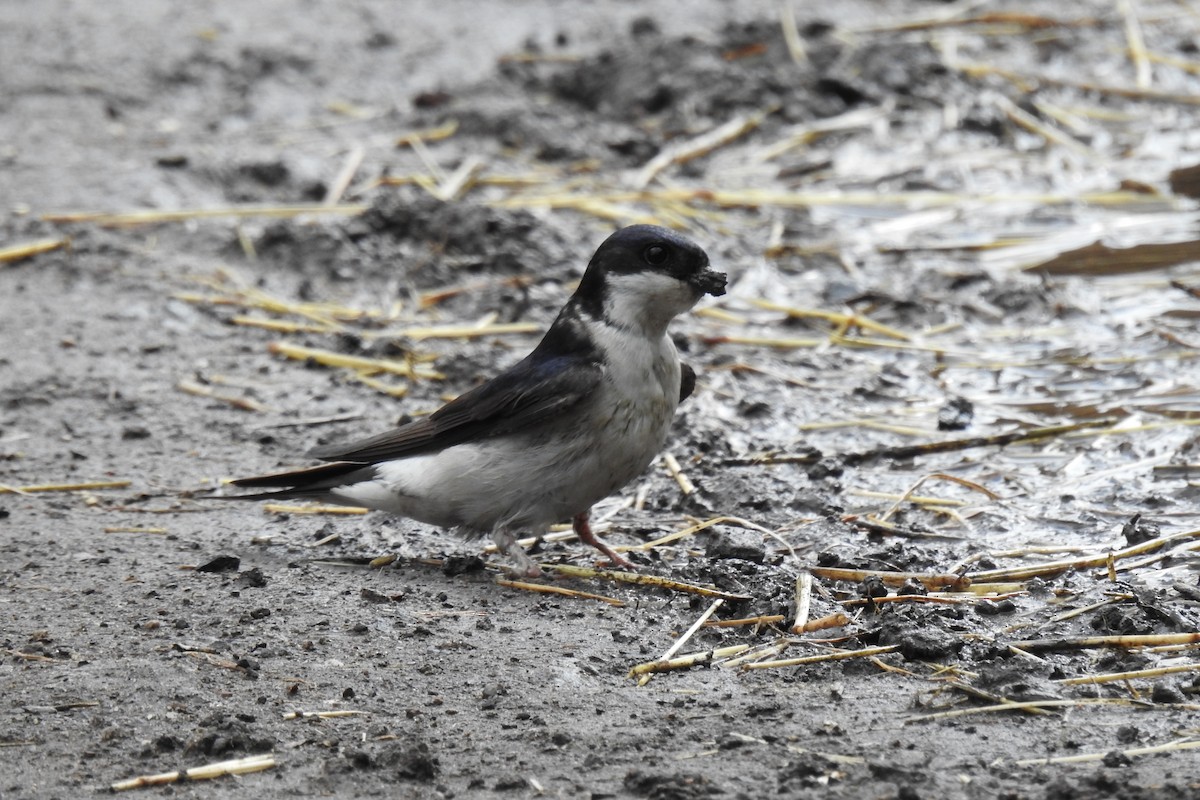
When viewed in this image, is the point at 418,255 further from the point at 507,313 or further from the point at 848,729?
the point at 848,729

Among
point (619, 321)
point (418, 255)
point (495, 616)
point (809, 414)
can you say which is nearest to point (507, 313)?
point (418, 255)

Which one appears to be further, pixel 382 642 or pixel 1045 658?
pixel 382 642

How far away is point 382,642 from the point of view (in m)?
4.43

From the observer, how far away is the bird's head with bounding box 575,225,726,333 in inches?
199

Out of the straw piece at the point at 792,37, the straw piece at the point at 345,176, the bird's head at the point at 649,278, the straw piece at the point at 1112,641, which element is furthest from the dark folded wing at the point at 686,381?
the straw piece at the point at 792,37

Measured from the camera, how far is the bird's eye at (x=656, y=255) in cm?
508

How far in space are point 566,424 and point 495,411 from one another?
0.27m

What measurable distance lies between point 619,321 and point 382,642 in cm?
133

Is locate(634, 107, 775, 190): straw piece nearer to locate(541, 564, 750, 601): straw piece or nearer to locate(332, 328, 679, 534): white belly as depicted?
locate(332, 328, 679, 534): white belly

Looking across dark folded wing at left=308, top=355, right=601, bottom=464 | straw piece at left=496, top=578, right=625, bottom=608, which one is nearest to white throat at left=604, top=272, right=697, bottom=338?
dark folded wing at left=308, top=355, right=601, bottom=464

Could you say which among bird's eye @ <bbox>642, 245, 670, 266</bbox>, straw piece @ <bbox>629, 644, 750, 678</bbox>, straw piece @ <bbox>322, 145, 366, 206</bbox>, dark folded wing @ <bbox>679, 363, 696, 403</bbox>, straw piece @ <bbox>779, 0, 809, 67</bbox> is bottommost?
straw piece @ <bbox>629, 644, 750, 678</bbox>

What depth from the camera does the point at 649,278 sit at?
5102 mm

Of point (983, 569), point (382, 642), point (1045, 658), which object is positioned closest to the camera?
point (1045, 658)

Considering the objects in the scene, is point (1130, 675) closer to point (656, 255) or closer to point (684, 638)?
point (684, 638)
